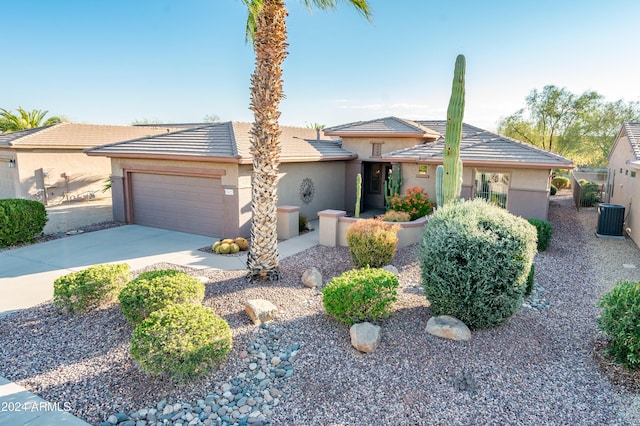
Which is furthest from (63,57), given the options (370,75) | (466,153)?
(466,153)

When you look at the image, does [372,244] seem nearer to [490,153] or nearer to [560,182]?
[490,153]

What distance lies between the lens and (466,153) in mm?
15008

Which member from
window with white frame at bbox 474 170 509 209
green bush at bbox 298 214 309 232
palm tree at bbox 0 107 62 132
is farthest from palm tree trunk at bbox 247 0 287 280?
palm tree at bbox 0 107 62 132

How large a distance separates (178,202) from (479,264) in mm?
11937

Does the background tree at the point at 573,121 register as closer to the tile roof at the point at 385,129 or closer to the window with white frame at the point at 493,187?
the tile roof at the point at 385,129

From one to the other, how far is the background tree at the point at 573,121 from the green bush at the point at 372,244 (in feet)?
99.2

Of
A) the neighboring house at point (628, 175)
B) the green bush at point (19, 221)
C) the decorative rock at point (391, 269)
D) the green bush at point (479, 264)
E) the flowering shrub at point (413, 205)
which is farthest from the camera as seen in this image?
the flowering shrub at point (413, 205)

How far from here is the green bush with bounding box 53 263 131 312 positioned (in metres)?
7.32

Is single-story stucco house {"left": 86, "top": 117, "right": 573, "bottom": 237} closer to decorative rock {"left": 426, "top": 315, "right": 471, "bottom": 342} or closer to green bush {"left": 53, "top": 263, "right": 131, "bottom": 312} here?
green bush {"left": 53, "top": 263, "right": 131, "bottom": 312}

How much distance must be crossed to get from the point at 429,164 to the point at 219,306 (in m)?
10.7

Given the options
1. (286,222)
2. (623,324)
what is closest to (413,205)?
(286,222)

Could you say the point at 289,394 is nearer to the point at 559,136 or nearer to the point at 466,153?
the point at 466,153

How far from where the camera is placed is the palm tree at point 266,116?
8461 millimetres

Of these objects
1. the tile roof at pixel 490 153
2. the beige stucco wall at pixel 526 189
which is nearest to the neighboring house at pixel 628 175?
the tile roof at pixel 490 153
